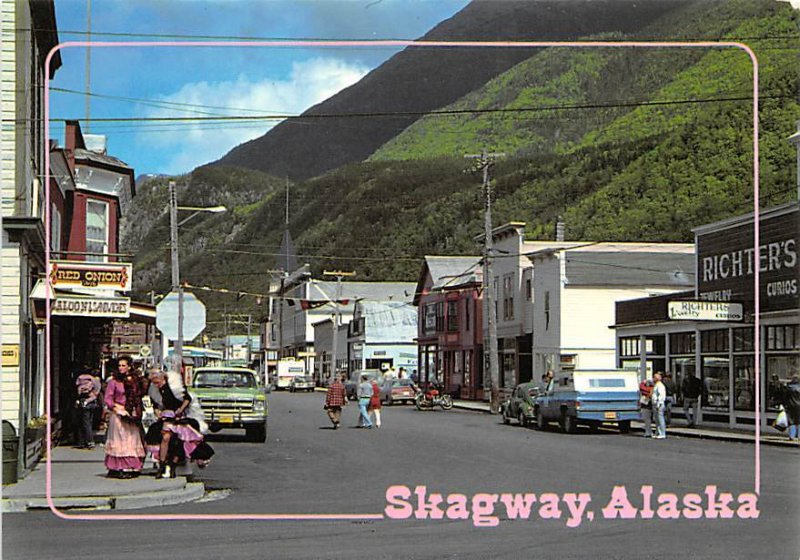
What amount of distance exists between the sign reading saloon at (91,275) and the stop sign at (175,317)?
9301mm

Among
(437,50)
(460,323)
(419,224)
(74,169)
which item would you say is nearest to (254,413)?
(74,169)

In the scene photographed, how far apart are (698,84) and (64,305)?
11430mm

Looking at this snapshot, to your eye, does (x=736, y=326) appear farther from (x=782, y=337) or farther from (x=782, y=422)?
(x=782, y=422)

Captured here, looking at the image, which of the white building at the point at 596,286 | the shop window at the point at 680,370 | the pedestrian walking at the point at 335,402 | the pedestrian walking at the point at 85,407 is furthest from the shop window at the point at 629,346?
the pedestrian walking at the point at 85,407

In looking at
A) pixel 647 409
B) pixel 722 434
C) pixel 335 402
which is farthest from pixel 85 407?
pixel 722 434

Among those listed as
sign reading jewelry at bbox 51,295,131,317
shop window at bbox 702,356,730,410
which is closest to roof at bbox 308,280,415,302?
shop window at bbox 702,356,730,410

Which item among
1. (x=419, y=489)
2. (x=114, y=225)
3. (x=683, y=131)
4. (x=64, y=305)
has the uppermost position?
(x=683, y=131)

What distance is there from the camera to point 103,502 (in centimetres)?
1406

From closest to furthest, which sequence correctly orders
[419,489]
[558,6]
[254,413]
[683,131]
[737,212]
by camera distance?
[558,6] → [419,489] → [254,413] → [683,131] → [737,212]

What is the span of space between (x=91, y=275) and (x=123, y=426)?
2.95 metres

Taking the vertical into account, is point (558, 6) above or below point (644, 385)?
above

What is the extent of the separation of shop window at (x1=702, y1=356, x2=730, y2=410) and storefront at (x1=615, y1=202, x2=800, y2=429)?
30mm

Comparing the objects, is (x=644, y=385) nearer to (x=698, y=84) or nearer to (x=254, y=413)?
(x=254, y=413)

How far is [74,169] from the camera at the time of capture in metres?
29.1
